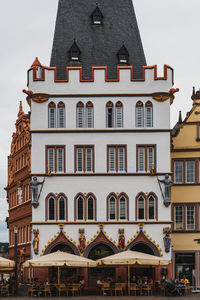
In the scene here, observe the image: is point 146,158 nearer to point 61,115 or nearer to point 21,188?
point 61,115

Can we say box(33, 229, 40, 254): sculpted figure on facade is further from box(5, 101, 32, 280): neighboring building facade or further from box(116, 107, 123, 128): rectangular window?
box(5, 101, 32, 280): neighboring building facade

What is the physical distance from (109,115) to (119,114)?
87 centimetres

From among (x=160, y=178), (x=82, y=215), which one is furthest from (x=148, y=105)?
(x=82, y=215)

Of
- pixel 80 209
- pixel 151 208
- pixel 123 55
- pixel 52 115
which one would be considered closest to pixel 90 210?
pixel 80 209

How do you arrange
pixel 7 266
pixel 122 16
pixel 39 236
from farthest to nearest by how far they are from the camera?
pixel 122 16, pixel 39 236, pixel 7 266

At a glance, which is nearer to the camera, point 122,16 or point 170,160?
point 170,160

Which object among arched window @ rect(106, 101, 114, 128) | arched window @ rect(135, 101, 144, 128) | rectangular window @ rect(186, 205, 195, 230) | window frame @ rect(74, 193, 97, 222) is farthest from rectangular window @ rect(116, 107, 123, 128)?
rectangular window @ rect(186, 205, 195, 230)

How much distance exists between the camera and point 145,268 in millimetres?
63906

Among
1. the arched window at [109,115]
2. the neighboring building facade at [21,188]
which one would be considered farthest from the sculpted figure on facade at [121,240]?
the neighboring building facade at [21,188]

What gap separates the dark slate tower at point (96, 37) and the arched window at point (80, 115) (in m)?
3.11

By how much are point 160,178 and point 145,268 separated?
7.66m

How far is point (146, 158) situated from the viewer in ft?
212

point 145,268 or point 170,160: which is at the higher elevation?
point 170,160

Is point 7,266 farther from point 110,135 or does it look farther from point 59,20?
point 59,20
